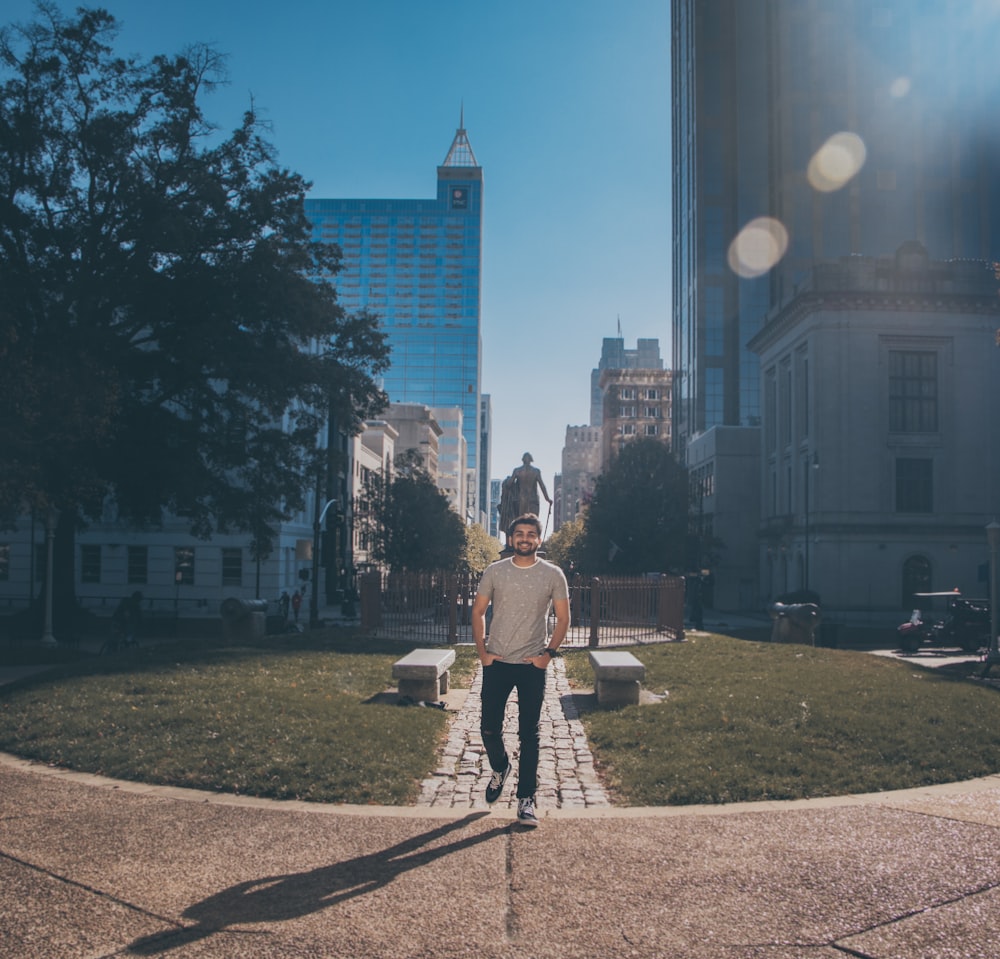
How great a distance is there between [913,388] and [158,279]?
1741 inches

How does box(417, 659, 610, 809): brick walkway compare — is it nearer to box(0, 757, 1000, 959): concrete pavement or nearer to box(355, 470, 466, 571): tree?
box(0, 757, 1000, 959): concrete pavement

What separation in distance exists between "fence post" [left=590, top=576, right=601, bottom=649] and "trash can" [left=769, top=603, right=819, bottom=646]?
4.26 m

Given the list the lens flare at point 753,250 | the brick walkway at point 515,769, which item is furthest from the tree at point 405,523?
the lens flare at point 753,250

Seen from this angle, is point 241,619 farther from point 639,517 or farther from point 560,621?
point 639,517

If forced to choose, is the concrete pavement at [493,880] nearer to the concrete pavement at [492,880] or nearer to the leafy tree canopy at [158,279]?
the concrete pavement at [492,880]

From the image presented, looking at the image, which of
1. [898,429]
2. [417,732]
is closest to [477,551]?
[898,429]

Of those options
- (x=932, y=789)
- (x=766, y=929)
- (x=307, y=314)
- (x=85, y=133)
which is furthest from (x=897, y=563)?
(x=766, y=929)

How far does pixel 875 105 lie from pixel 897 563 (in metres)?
55.9

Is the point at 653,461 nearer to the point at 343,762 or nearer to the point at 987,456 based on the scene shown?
the point at 987,456

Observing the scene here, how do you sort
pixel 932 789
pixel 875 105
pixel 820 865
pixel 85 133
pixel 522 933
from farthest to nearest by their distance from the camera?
pixel 875 105
pixel 85 133
pixel 932 789
pixel 820 865
pixel 522 933

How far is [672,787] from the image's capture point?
22.5 ft

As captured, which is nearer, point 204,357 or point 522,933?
point 522,933

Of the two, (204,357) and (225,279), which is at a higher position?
(225,279)

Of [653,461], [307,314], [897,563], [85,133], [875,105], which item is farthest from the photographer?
[875,105]
